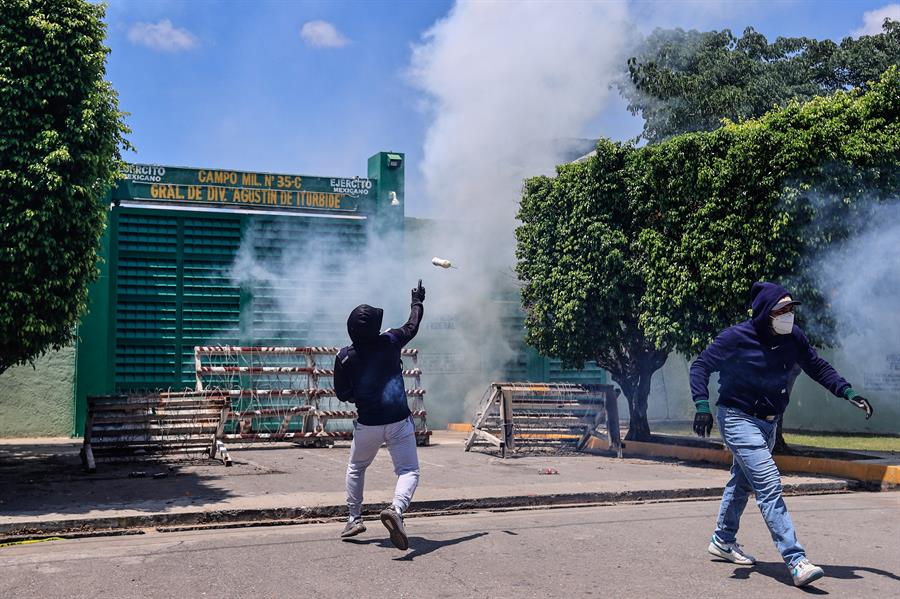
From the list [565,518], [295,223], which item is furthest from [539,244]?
[565,518]

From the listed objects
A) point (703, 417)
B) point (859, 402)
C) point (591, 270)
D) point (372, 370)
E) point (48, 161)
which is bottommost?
point (703, 417)

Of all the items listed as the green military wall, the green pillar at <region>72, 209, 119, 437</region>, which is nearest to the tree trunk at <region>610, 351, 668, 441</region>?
the green military wall

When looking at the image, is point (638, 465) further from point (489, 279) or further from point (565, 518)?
point (489, 279)

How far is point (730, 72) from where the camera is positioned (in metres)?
24.2

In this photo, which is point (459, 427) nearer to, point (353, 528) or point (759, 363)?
point (353, 528)

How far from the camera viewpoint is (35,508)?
8.02m

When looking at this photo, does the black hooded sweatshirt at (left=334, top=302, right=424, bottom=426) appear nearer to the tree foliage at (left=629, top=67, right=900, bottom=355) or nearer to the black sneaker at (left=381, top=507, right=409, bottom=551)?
the black sneaker at (left=381, top=507, right=409, bottom=551)

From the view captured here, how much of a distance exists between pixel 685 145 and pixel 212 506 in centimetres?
779

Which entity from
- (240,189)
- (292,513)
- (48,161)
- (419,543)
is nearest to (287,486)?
(292,513)

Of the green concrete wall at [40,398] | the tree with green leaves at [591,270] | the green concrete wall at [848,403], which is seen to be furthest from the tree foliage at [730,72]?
the green concrete wall at [40,398]

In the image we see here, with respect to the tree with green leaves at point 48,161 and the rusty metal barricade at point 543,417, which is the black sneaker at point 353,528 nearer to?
the tree with green leaves at point 48,161

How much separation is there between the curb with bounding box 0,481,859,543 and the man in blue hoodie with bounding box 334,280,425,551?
1.40 metres

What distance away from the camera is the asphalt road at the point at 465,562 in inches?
210

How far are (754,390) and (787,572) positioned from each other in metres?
1.16
